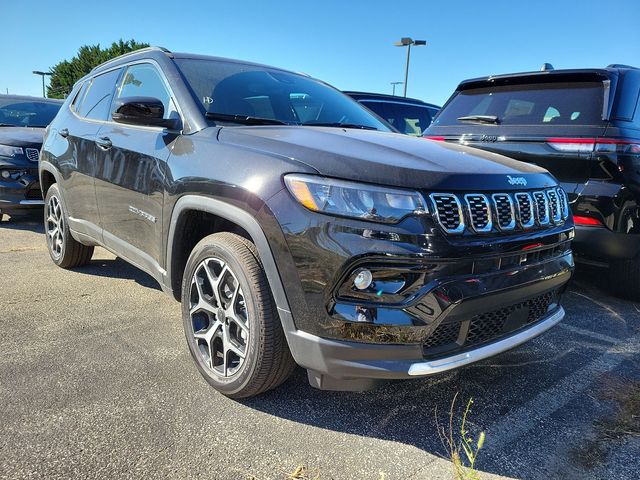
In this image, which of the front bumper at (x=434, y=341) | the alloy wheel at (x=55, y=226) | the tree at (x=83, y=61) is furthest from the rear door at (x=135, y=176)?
the tree at (x=83, y=61)

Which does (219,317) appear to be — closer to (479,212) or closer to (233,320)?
(233,320)

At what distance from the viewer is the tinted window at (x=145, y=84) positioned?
2.88 meters

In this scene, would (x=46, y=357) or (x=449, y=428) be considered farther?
(x=46, y=357)

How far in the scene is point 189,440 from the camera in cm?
204

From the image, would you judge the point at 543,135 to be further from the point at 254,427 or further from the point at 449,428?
the point at 254,427

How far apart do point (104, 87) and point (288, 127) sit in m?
2.08

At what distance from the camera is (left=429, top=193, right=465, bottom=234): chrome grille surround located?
6.15ft

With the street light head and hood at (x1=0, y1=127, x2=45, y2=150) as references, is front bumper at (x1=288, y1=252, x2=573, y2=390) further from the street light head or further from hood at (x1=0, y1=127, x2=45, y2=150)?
the street light head

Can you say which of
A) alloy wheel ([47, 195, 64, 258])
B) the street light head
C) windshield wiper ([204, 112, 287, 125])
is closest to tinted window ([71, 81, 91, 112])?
alloy wheel ([47, 195, 64, 258])

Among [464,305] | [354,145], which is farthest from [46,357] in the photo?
[464,305]

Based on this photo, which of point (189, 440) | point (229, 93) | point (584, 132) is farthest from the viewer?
point (584, 132)

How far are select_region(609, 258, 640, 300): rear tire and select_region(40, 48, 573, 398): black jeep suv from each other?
4.80 ft

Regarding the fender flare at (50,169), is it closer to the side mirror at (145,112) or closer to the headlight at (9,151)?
the side mirror at (145,112)

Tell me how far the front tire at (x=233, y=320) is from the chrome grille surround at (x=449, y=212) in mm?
771
